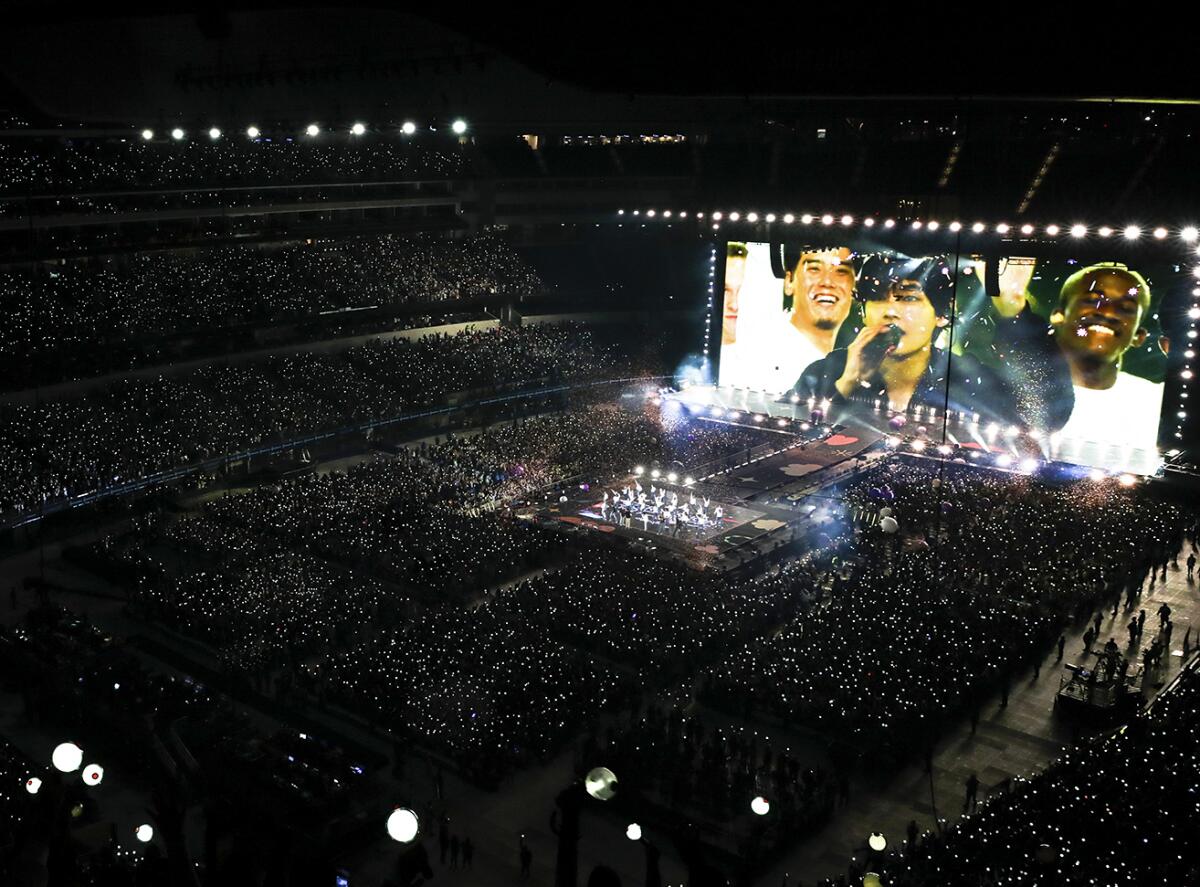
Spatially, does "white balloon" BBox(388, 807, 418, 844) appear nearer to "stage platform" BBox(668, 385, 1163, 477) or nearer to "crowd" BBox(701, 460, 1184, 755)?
"crowd" BBox(701, 460, 1184, 755)

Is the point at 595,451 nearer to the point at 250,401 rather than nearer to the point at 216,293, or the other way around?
the point at 250,401

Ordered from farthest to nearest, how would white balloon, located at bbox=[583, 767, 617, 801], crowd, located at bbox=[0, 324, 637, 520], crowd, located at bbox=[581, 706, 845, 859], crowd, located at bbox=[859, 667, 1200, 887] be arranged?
crowd, located at bbox=[0, 324, 637, 520], crowd, located at bbox=[581, 706, 845, 859], crowd, located at bbox=[859, 667, 1200, 887], white balloon, located at bbox=[583, 767, 617, 801]

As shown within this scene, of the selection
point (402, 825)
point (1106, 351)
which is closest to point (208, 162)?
point (1106, 351)

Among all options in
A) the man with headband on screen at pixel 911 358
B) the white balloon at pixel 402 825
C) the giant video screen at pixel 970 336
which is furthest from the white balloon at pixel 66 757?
the man with headband on screen at pixel 911 358

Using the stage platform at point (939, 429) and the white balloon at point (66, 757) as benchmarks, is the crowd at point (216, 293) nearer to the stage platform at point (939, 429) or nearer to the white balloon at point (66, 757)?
the stage platform at point (939, 429)

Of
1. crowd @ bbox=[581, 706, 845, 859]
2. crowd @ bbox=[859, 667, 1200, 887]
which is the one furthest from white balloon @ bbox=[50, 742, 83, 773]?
crowd @ bbox=[581, 706, 845, 859]

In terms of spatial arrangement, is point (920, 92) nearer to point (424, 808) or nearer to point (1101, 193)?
point (424, 808)

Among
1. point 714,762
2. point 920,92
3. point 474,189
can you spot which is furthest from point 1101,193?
point 920,92
